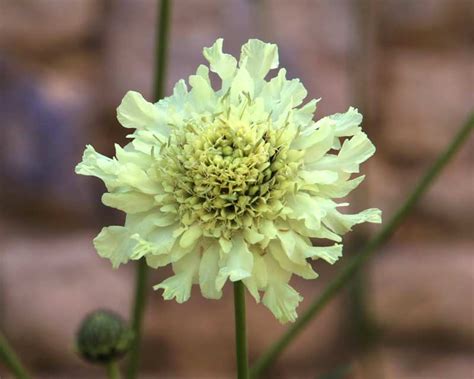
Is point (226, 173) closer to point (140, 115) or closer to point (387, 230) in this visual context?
point (140, 115)

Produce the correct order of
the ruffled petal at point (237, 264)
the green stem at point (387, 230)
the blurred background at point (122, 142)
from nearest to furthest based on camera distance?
the ruffled petal at point (237, 264)
the green stem at point (387, 230)
the blurred background at point (122, 142)

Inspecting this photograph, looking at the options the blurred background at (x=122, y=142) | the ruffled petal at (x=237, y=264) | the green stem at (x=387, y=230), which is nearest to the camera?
the ruffled petal at (x=237, y=264)

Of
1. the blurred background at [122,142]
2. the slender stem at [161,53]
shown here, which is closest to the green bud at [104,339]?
the slender stem at [161,53]

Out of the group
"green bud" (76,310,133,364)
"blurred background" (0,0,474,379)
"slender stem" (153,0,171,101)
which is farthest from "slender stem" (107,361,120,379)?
"blurred background" (0,0,474,379)

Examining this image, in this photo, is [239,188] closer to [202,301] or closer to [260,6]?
[260,6]

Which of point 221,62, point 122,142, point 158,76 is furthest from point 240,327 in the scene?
point 122,142

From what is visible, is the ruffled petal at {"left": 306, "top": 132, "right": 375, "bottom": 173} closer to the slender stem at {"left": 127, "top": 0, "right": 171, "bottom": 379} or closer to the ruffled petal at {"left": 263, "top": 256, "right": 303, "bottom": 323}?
the ruffled petal at {"left": 263, "top": 256, "right": 303, "bottom": 323}

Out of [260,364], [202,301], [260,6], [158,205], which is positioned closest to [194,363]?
[202,301]

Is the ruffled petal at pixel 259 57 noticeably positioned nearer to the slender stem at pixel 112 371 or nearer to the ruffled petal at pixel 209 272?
the ruffled petal at pixel 209 272
